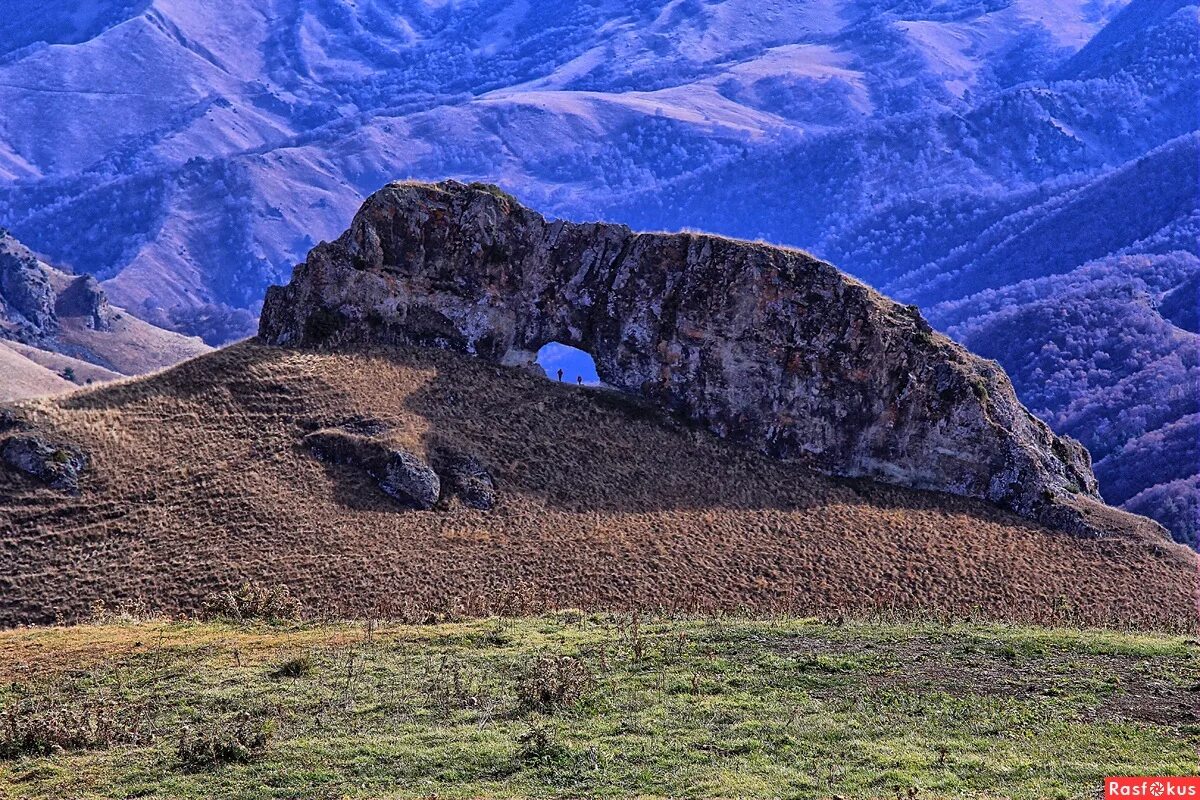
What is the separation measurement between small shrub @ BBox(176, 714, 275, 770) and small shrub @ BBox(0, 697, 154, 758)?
1.19 meters

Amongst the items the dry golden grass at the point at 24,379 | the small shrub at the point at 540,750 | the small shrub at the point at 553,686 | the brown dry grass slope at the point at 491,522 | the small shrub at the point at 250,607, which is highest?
the dry golden grass at the point at 24,379

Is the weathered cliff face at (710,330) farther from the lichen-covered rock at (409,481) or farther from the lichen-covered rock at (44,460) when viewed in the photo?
the lichen-covered rock at (44,460)

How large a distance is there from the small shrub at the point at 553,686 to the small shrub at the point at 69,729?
6315 mm

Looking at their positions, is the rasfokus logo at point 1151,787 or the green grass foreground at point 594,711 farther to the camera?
the green grass foreground at point 594,711

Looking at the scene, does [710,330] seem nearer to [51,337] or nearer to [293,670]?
[293,670]

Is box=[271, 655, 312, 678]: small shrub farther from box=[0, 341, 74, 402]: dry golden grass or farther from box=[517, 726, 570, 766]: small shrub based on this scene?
box=[0, 341, 74, 402]: dry golden grass

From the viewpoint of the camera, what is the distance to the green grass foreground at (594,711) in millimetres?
18359

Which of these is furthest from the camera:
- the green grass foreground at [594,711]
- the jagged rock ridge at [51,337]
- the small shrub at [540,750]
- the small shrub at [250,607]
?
the jagged rock ridge at [51,337]

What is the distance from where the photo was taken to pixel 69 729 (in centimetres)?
2062

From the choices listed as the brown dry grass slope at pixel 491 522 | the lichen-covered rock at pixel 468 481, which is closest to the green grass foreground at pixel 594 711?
the brown dry grass slope at pixel 491 522

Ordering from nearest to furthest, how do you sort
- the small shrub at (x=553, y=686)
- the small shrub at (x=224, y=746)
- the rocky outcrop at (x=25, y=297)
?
the small shrub at (x=224, y=746), the small shrub at (x=553, y=686), the rocky outcrop at (x=25, y=297)

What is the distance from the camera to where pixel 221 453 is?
127 ft

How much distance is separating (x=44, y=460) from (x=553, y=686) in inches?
841

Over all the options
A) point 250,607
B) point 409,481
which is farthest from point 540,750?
point 409,481
